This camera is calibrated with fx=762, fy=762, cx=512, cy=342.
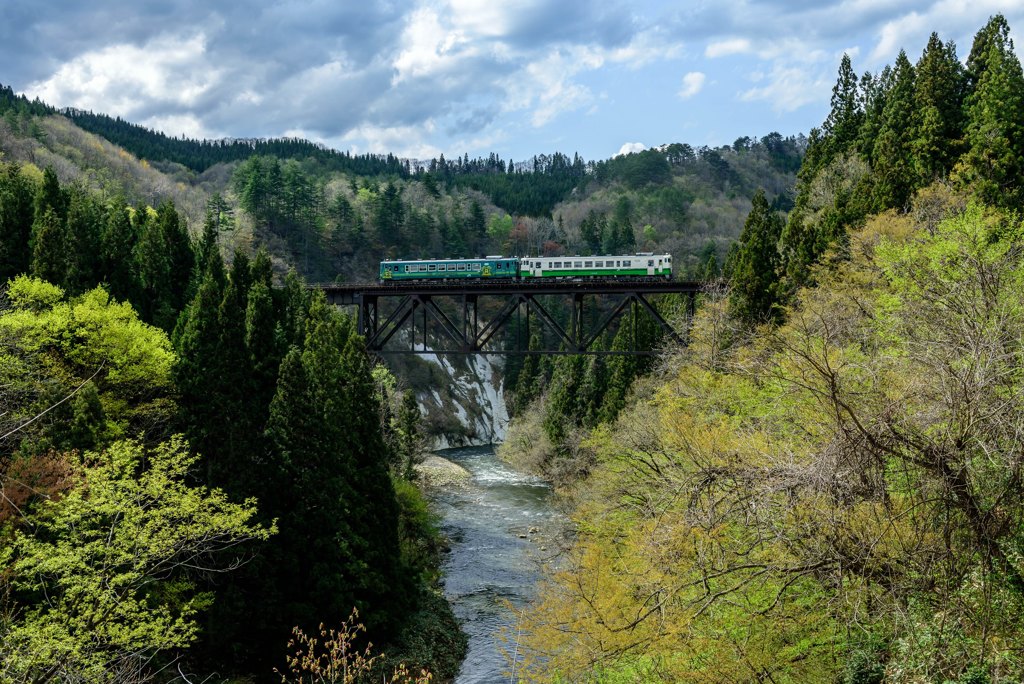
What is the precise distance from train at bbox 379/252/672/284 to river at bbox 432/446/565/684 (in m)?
15.0

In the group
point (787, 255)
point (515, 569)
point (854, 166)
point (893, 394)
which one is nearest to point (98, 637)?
point (893, 394)

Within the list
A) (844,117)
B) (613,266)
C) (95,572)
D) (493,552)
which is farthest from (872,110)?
(95,572)

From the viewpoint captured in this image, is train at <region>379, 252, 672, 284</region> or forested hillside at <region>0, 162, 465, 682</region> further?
train at <region>379, 252, 672, 284</region>

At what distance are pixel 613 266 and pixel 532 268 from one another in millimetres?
5067

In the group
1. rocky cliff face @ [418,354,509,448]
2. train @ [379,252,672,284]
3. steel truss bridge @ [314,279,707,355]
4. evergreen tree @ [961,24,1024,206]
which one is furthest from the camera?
rocky cliff face @ [418,354,509,448]

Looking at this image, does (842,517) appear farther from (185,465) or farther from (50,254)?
(50,254)

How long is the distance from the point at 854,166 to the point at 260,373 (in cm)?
4016

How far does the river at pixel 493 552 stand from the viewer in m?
31.1

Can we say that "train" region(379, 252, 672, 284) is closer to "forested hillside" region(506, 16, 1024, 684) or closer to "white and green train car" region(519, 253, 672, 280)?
"white and green train car" region(519, 253, 672, 280)

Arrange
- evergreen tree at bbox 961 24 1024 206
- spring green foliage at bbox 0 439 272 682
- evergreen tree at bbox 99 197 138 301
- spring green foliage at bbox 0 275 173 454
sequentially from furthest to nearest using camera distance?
evergreen tree at bbox 99 197 138 301
evergreen tree at bbox 961 24 1024 206
spring green foliage at bbox 0 275 173 454
spring green foliage at bbox 0 439 272 682

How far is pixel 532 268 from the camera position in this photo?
46469mm

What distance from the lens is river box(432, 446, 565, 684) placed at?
3112 centimetres

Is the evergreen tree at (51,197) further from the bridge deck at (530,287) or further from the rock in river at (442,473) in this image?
the rock in river at (442,473)

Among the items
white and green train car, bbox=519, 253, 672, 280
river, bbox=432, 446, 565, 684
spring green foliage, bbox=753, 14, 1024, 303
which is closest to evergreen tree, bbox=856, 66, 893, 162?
spring green foliage, bbox=753, 14, 1024, 303
